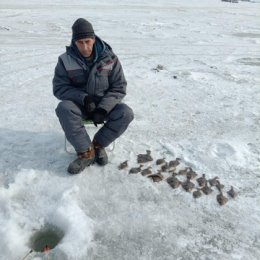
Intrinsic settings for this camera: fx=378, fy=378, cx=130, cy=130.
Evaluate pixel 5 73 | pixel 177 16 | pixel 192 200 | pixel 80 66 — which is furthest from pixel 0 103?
pixel 177 16

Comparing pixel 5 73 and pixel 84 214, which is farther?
pixel 5 73

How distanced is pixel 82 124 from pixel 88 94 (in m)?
0.39

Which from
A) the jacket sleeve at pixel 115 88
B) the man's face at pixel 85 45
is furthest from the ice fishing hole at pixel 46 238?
the man's face at pixel 85 45

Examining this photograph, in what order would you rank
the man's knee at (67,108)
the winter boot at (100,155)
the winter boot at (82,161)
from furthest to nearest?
the winter boot at (100,155) < the winter boot at (82,161) < the man's knee at (67,108)

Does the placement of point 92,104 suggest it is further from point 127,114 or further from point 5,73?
point 5,73

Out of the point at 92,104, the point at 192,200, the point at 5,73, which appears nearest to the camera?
the point at 192,200

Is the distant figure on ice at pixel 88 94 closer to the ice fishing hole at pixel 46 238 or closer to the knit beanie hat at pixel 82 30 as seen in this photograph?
the knit beanie hat at pixel 82 30

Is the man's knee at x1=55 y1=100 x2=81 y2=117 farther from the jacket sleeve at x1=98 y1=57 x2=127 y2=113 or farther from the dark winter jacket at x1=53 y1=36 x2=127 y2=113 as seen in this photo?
the jacket sleeve at x1=98 y1=57 x2=127 y2=113

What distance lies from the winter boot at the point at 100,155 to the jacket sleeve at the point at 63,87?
0.54 meters

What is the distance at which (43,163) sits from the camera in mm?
4391

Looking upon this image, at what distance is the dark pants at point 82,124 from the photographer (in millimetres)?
4055

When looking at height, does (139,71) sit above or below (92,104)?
below

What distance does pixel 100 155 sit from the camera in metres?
4.36

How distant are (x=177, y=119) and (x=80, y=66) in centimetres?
205
